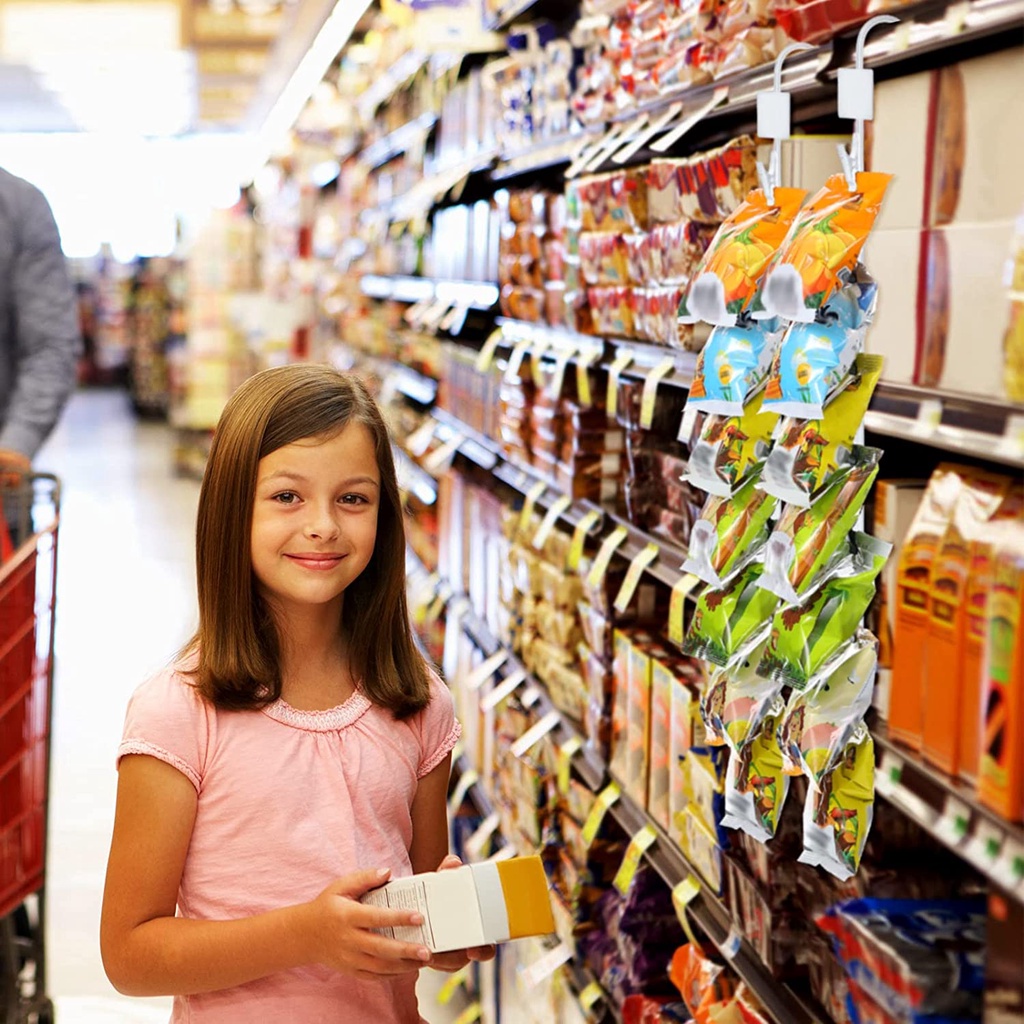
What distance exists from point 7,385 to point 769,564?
98.3 inches

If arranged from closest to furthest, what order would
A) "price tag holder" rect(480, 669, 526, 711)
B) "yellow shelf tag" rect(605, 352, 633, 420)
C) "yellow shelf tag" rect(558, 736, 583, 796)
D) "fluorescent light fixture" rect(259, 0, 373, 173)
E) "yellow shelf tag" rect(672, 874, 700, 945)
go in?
1. "yellow shelf tag" rect(672, 874, 700, 945)
2. "yellow shelf tag" rect(605, 352, 633, 420)
3. "yellow shelf tag" rect(558, 736, 583, 796)
4. "price tag holder" rect(480, 669, 526, 711)
5. "fluorescent light fixture" rect(259, 0, 373, 173)

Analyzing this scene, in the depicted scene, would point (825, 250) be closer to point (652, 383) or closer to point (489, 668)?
point (652, 383)

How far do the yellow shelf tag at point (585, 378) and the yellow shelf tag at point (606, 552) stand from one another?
0.28 meters

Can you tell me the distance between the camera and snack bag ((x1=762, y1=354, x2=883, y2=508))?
1.37 m

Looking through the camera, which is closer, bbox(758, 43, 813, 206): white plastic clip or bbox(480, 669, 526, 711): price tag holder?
bbox(758, 43, 813, 206): white plastic clip

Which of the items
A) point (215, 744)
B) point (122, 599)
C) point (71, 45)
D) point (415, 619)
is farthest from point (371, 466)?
point (71, 45)

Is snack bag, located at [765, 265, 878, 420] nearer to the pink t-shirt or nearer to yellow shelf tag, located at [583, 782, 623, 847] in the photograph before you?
the pink t-shirt

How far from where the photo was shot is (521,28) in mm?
3557

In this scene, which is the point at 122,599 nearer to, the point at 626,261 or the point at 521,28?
the point at 521,28

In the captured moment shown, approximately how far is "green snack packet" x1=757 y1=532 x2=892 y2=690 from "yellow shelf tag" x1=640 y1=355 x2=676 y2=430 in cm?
70

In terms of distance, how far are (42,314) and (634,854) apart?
1.96 metres

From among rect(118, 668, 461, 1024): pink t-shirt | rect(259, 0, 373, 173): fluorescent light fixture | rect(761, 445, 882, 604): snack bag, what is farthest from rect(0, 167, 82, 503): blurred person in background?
rect(259, 0, 373, 173): fluorescent light fixture

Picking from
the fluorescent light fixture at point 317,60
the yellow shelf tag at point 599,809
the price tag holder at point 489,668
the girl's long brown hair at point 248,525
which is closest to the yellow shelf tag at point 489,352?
the price tag holder at point 489,668

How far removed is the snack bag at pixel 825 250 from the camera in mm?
1321
